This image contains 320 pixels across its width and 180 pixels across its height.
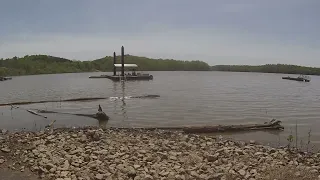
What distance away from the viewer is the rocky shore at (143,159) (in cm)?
834

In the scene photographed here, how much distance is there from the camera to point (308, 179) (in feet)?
26.5

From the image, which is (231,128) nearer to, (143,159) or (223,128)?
(223,128)

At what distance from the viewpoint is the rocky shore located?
8.34 meters

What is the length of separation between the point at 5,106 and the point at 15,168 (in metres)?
20.5

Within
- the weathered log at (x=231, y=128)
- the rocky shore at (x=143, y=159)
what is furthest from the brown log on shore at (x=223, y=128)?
the rocky shore at (x=143, y=159)

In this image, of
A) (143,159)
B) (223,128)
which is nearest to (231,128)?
(223,128)

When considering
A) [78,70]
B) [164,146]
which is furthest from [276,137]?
[78,70]

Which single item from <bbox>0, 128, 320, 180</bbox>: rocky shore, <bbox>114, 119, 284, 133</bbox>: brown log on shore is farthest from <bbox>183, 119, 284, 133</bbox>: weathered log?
<bbox>0, 128, 320, 180</bbox>: rocky shore

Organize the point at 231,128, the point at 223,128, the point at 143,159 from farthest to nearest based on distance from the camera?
the point at 231,128 < the point at 223,128 < the point at 143,159

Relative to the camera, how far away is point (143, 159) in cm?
941

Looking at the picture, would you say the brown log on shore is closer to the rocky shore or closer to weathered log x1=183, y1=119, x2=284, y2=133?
weathered log x1=183, y1=119, x2=284, y2=133

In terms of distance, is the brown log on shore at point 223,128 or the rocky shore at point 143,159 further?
the brown log on shore at point 223,128

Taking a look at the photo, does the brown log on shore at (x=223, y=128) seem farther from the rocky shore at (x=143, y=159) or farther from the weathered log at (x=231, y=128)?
the rocky shore at (x=143, y=159)

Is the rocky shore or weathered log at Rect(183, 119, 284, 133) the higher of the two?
the rocky shore
